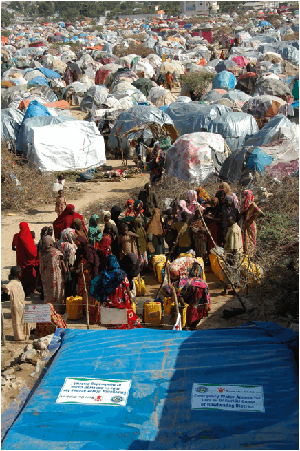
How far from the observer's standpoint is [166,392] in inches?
162

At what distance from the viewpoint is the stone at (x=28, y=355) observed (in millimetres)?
5340

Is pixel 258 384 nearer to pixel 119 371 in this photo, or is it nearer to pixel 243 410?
pixel 243 410

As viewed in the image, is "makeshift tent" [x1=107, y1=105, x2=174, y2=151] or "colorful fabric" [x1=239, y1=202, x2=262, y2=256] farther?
"makeshift tent" [x1=107, y1=105, x2=174, y2=151]

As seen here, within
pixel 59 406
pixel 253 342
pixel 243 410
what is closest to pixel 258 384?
pixel 243 410

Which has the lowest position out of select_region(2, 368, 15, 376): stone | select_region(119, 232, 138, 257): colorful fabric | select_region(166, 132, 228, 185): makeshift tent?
select_region(2, 368, 15, 376): stone

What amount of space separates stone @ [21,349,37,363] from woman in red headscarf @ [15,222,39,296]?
1764mm

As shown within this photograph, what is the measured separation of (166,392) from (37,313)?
1931 millimetres

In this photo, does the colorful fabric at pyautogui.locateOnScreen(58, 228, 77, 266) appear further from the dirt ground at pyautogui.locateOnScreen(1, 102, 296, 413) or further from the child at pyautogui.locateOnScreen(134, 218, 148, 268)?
→ the child at pyautogui.locateOnScreen(134, 218, 148, 268)

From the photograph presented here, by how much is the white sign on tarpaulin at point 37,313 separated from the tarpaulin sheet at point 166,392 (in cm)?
42

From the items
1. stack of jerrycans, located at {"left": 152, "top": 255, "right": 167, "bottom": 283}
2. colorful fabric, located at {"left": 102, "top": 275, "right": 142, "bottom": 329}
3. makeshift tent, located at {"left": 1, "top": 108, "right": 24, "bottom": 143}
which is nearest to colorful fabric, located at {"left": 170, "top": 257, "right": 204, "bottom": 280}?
colorful fabric, located at {"left": 102, "top": 275, "right": 142, "bottom": 329}

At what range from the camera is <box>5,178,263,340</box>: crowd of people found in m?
5.78

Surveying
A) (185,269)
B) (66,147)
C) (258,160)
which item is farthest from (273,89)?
(185,269)

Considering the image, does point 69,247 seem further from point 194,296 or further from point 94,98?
point 94,98

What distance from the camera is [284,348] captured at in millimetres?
4418
